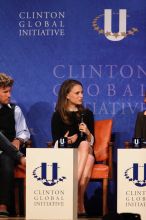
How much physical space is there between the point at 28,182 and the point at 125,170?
0.82 m

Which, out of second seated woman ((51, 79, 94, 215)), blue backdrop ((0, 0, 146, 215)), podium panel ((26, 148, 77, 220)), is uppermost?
blue backdrop ((0, 0, 146, 215))

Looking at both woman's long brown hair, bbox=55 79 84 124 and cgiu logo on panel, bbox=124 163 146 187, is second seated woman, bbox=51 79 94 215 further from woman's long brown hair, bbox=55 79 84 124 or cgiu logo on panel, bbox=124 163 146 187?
cgiu logo on panel, bbox=124 163 146 187

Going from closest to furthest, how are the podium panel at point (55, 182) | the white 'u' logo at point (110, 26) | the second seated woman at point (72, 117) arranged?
the podium panel at point (55, 182) < the second seated woman at point (72, 117) < the white 'u' logo at point (110, 26)

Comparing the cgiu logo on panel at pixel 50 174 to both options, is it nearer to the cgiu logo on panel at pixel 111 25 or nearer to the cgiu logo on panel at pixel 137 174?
the cgiu logo on panel at pixel 137 174

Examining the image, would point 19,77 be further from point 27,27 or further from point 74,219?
point 74,219

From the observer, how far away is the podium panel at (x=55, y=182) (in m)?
4.32

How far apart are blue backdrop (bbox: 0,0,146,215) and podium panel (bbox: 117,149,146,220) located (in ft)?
5.70

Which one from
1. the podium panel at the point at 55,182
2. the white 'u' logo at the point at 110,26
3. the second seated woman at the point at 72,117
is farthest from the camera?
the white 'u' logo at the point at 110,26

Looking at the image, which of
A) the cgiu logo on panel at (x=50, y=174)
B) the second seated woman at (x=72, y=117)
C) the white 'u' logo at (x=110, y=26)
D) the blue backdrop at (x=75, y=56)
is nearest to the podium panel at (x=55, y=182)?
the cgiu logo on panel at (x=50, y=174)

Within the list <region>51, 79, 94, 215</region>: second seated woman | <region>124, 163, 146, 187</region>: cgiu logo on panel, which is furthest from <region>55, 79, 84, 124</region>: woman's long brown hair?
<region>124, 163, 146, 187</region>: cgiu logo on panel

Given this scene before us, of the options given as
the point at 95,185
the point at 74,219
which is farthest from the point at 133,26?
the point at 74,219

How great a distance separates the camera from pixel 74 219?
4348 mm

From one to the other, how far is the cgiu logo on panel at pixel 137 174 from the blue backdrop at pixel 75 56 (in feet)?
5.70

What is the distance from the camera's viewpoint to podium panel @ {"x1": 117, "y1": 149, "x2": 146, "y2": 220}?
4324mm
